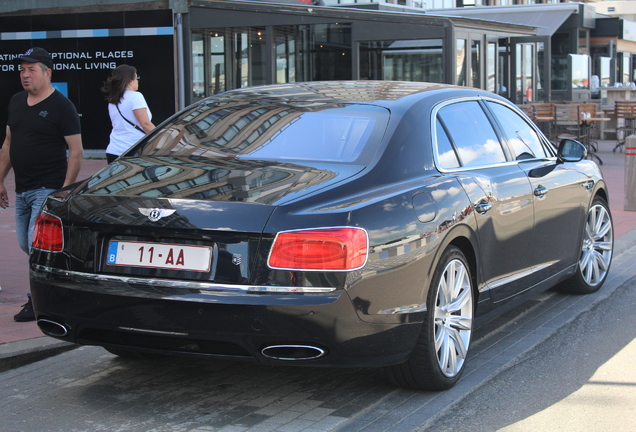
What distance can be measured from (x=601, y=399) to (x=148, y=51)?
16.1 meters

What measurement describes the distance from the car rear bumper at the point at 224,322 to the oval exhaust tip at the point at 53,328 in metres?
0.04

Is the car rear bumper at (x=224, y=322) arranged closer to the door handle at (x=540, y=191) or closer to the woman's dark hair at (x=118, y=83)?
the door handle at (x=540, y=191)

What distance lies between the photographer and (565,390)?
4523 mm

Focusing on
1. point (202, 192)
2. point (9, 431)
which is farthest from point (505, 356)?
point (9, 431)

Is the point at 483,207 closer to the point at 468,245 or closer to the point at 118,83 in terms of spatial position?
the point at 468,245

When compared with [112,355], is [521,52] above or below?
above

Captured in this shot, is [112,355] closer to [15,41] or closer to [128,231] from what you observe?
[128,231]

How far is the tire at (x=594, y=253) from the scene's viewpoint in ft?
22.2

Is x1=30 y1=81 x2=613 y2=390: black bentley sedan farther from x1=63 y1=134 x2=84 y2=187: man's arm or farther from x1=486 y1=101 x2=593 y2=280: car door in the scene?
x1=63 y1=134 x2=84 y2=187: man's arm

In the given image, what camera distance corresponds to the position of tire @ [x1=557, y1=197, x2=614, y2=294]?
6754 mm

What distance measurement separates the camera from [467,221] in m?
4.59

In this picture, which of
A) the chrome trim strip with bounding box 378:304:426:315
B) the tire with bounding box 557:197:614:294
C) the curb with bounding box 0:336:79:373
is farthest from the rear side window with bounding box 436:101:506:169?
the curb with bounding box 0:336:79:373

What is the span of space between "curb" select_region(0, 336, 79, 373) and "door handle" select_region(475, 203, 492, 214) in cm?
260

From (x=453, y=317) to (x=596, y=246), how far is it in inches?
114
